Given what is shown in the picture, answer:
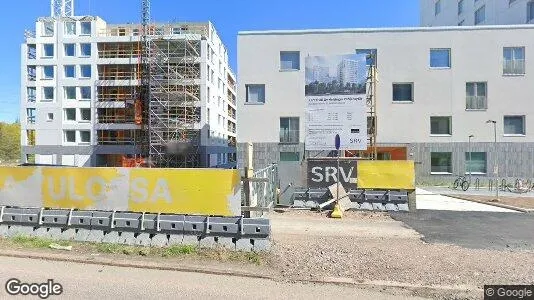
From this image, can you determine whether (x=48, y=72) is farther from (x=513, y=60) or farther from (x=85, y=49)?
(x=513, y=60)

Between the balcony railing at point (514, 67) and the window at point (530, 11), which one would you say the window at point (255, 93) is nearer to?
the balcony railing at point (514, 67)

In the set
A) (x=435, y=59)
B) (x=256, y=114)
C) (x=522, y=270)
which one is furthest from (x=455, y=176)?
(x=522, y=270)

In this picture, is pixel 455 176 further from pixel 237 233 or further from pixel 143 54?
pixel 143 54

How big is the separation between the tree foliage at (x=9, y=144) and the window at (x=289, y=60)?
66.9 metres

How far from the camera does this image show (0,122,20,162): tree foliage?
7312cm

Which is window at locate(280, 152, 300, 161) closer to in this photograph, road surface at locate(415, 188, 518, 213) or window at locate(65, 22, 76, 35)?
road surface at locate(415, 188, 518, 213)

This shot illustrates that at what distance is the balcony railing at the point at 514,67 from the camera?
26234mm

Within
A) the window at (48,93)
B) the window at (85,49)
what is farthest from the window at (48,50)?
the window at (48,93)

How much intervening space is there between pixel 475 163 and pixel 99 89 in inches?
1756

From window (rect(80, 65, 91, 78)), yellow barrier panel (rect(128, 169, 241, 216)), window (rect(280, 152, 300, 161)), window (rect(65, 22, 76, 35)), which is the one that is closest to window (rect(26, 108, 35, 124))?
window (rect(80, 65, 91, 78))

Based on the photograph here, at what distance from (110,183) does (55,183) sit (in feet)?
4.69

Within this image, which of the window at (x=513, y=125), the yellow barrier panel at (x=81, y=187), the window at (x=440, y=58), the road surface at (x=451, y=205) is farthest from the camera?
the window at (x=440, y=58)

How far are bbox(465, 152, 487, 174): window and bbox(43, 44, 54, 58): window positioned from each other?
167 ft

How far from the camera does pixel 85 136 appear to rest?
49219 mm
